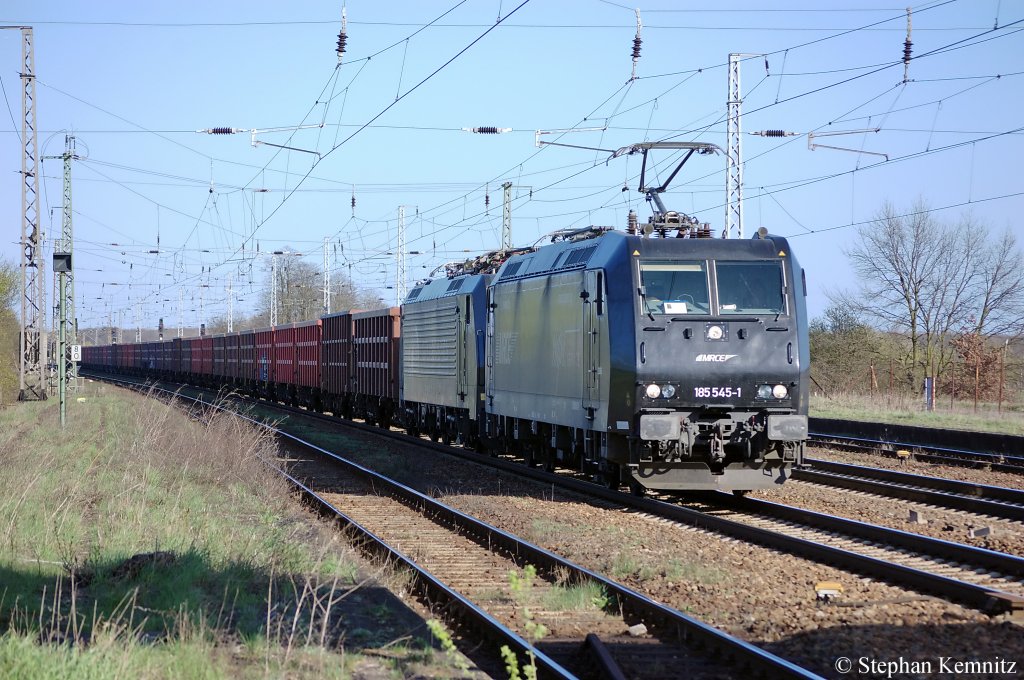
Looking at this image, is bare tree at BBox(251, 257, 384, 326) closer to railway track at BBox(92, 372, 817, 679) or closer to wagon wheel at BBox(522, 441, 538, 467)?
wagon wheel at BBox(522, 441, 538, 467)

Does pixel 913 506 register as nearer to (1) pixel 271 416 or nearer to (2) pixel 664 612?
(2) pixel 664 612

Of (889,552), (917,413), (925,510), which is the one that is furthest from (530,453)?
(917,413)

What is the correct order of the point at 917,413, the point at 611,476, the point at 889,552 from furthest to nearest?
1. the point at 917,413
2. the point at 611,476
3. the point at 889,552

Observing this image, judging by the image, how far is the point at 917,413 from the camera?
30812 mm

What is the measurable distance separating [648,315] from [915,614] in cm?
589

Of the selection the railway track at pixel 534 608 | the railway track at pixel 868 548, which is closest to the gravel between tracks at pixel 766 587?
the railway track at pixel 868 548

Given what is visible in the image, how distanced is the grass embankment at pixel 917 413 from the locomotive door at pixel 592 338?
13.8m

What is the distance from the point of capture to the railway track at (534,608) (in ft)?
22.7

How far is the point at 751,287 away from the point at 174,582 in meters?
7.91

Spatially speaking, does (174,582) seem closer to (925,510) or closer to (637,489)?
(637,489)

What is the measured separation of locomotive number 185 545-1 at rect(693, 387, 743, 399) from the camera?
1322cm

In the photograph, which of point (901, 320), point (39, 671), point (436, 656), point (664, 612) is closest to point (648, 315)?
point (664, 612)

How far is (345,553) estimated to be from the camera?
35.8 ft

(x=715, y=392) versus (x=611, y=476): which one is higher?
(x=715, y=392)
